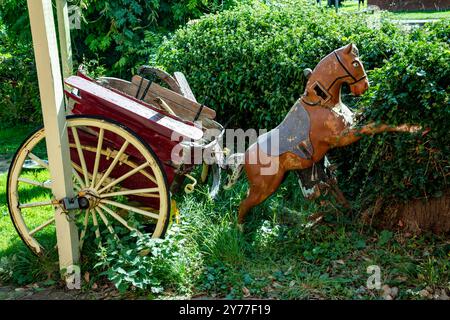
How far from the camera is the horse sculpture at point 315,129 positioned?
4023mm

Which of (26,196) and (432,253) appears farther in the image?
(26,196)

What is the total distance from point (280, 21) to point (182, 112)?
1715 millimetres

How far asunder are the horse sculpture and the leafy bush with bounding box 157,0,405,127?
0.84m

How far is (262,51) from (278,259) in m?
2.25

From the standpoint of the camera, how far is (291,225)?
4645 millimetres

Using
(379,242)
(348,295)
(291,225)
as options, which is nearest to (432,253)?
(379,242)

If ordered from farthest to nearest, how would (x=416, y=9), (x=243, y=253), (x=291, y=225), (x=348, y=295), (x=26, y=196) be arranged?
(x=416, y=9)
(x=26, y=196)
(x=291, y=225)
(x=243, y=253)
(x=348, y=295)

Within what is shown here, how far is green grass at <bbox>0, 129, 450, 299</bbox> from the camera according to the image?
12.7 ft

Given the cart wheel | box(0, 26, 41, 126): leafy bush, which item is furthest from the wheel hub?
box(0, 26, 41, 126): leafy bush

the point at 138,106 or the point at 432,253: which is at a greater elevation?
the point at 138,106

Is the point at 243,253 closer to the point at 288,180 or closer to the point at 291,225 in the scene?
the point at 291,225

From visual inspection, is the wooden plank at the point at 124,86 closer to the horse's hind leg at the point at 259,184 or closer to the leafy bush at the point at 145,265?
the horse's hind leg at the point at 259,184

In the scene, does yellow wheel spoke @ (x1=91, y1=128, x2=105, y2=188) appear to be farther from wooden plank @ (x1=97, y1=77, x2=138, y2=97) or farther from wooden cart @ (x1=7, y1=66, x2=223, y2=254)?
wooden plank @ (x1=97, y1=77, x2=138, y2=97)

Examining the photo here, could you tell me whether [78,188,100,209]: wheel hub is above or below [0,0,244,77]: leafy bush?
below
